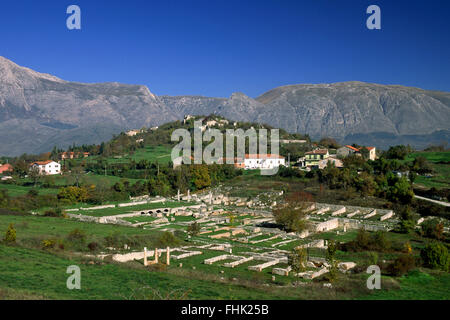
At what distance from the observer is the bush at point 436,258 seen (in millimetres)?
20078

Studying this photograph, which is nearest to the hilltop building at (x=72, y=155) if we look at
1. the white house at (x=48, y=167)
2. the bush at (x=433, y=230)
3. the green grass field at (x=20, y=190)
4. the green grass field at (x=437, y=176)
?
the white house at (x=48, y=167)

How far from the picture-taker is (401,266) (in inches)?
715

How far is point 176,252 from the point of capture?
22.2 meters

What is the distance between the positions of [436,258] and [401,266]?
3328mm

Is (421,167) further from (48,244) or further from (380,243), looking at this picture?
(48,244)

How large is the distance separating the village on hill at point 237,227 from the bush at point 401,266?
61 mm

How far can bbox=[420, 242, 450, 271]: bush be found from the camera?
20078mm

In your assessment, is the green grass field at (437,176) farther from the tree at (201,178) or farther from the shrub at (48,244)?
the shrub at (48,244)

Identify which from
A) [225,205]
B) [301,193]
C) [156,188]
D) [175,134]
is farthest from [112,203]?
[175,134]

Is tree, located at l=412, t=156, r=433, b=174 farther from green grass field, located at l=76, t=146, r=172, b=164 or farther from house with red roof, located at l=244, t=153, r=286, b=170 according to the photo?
green grass field, located at l=76, t=146, r=172, b=164

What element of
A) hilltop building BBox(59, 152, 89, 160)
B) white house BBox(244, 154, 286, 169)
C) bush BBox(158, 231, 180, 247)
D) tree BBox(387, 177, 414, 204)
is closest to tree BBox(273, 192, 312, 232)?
bush BBox(158, 231, 180, 247)

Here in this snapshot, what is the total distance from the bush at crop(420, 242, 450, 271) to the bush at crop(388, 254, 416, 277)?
213 cm
